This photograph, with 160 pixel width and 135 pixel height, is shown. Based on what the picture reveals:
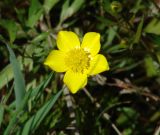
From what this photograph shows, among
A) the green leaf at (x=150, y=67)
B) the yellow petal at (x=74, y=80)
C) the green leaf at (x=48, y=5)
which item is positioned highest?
the green leaf at (x=48, y=5)

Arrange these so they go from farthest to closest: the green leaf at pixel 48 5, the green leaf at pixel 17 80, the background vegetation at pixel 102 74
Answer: the green leaf at pixel 48 5 < the background vegetation at pixel 102 74 < the green leaf at pixel 17 80

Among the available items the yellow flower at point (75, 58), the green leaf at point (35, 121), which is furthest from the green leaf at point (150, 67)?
the green leaf at point (35, 121)

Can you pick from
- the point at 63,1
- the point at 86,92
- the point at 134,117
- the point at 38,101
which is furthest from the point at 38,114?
the point at 63,1

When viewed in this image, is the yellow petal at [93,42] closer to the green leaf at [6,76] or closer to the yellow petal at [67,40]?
the yellow petal at [67,40]

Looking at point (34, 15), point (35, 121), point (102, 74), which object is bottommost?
point (102, 74)

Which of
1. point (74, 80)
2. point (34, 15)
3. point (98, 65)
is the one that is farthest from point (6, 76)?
point (98, 65)

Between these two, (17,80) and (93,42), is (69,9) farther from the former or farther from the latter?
(17,80)

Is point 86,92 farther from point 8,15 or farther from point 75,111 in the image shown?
point 8,15
